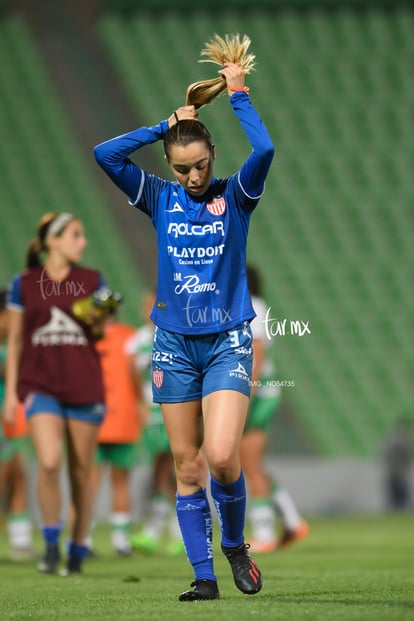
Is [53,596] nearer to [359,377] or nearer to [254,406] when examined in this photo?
[254,406]

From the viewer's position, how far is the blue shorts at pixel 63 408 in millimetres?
7398

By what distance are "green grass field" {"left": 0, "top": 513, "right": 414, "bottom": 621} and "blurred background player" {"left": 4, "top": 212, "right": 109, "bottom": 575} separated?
1.45ft

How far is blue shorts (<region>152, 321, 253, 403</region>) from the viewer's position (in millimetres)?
5051

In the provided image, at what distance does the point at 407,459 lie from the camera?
15688 millimetres

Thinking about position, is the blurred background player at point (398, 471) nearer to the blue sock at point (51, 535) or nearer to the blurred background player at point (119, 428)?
the blurred background player at point (119, 428)

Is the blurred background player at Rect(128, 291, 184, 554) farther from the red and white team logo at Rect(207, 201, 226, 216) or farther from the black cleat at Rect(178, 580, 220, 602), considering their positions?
the red and white team logo at Rect(207, 201, 226, 216)

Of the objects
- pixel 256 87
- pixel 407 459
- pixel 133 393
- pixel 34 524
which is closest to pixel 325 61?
pixel 256 87

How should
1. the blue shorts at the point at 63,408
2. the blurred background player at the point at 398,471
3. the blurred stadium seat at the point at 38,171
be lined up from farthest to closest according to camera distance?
the blurred stadium seat at the point at 38,171 < the blurred background player at the point at 398,471 < the blue shorts at the point at 63,408

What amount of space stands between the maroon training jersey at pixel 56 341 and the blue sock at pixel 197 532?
242 cm

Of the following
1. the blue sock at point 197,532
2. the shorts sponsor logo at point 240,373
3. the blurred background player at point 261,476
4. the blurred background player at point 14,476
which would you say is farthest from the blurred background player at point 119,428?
the shorts sponsor logo at point 240,373

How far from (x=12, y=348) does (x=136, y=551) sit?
9.89ft

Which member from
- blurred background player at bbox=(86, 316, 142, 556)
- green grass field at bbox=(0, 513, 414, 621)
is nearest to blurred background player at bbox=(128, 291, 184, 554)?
blurred background player at bbox=(86, 316, 142, 556)

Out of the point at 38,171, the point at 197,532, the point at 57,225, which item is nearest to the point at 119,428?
the point at 57,225

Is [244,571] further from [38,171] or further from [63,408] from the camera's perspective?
[38,171]
